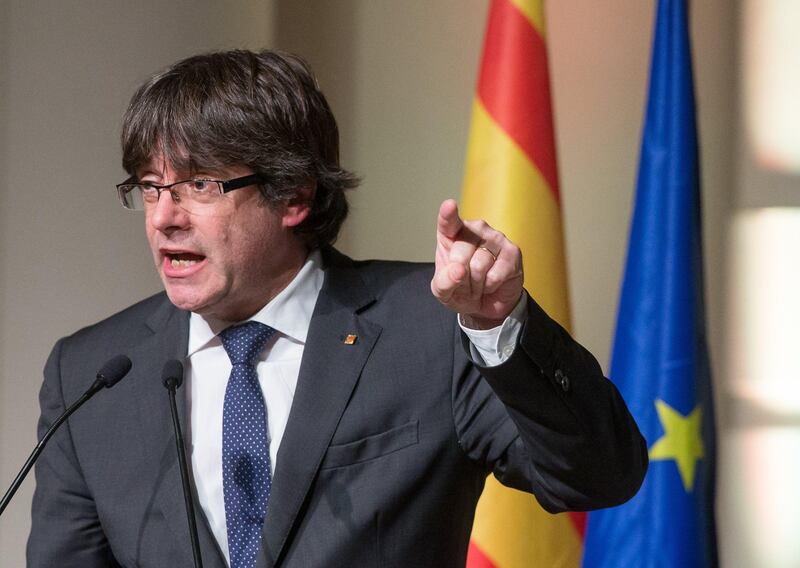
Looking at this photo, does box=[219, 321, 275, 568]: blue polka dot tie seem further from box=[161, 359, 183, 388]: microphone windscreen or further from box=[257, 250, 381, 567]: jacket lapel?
box=[161, 359, 183, 388]: microphone windscreen

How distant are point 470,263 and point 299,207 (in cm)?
75

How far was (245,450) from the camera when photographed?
1889 millimetres

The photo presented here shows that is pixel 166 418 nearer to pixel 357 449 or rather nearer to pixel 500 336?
pixel 357 449

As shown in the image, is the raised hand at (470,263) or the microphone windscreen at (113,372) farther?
the microphone windscreen at (113,372)

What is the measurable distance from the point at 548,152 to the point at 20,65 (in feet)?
4.91

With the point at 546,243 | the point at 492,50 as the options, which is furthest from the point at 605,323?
the point at 492,50

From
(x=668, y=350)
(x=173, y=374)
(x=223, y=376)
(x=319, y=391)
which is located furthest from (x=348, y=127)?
(x=173, y=374)

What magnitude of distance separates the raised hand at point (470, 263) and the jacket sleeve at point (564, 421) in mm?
114

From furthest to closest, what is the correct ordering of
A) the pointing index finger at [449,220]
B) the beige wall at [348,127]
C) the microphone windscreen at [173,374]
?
the beige wall at [348,127] < the microphone windscreen at [173,374] < the pointing index finger at [449,220]

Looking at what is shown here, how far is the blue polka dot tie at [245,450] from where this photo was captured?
184 centimetres

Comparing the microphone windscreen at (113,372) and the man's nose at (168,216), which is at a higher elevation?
the man's nose at (168,216)

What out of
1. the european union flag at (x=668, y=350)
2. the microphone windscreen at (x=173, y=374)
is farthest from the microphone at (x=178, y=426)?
the european union flag at (x=668, y=350)

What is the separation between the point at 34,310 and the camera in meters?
3.25

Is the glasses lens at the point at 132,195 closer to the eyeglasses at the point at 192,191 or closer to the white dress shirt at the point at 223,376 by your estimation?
the eyeglasses at the point at 192,191
